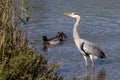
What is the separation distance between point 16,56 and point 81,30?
8.64 meters

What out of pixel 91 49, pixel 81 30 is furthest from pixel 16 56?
pixel 81 30

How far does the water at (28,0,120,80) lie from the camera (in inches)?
408

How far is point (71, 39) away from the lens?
14.0 metres

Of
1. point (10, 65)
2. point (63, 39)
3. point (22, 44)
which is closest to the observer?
point (10, 65)

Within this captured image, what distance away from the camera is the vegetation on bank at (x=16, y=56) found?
6.10m

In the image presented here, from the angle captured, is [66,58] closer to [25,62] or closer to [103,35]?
[103,35]

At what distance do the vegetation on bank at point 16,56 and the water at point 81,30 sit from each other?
0.77 m

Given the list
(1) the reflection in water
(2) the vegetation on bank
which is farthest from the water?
(2) the vegetation on bank

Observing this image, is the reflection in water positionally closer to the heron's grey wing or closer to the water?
the water

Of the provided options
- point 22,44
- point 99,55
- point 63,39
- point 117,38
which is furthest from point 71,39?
point 22,44

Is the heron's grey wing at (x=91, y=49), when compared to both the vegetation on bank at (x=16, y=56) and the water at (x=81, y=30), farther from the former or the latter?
the vegetation on bank at (x=16, y=56)

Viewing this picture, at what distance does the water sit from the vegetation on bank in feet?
2.52

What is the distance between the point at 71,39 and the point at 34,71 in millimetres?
7710

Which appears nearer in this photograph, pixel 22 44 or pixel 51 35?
pixel 22 44
